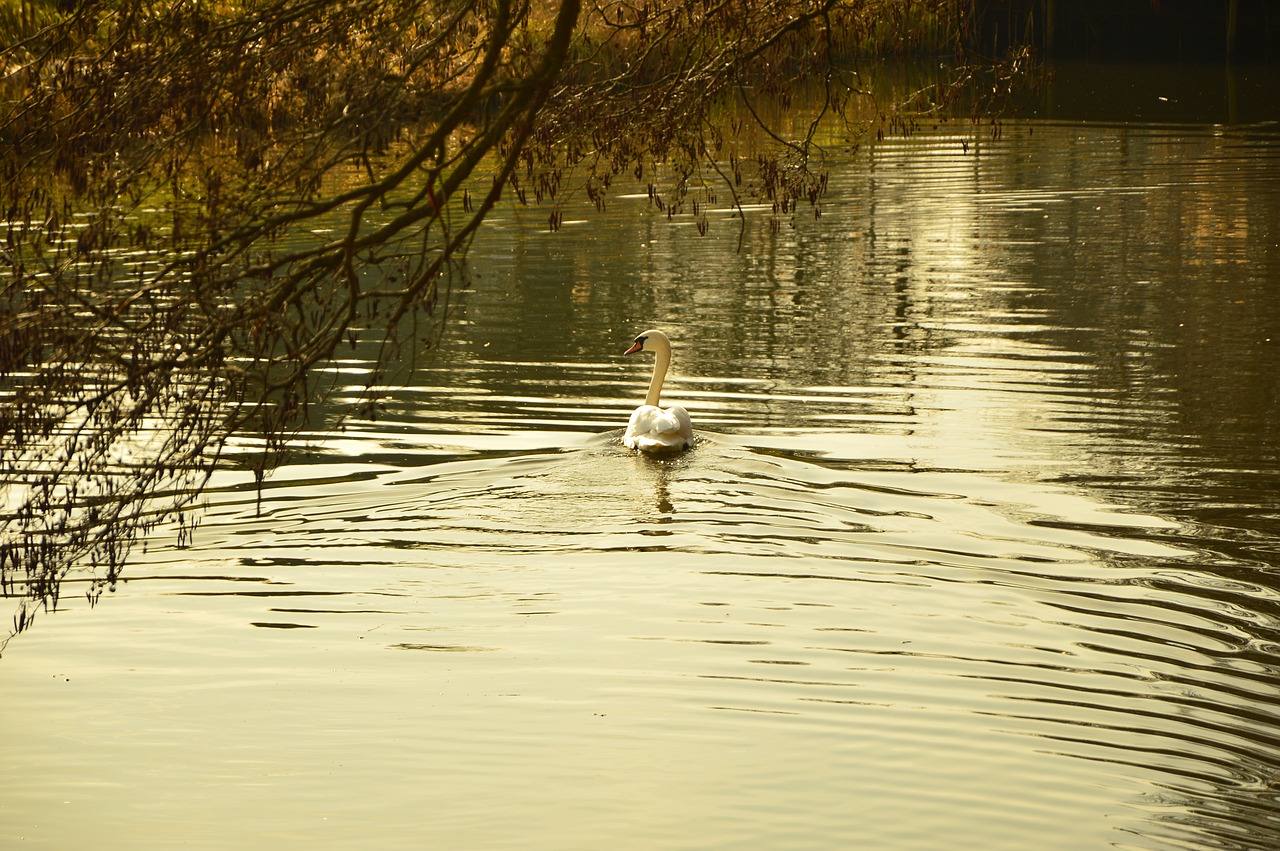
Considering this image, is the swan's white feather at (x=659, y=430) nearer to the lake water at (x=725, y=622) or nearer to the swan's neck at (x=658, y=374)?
the lake water at (x=725, y=622)

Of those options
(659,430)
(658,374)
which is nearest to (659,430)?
(659,430)

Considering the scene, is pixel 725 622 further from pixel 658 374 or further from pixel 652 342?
pixel 652 342

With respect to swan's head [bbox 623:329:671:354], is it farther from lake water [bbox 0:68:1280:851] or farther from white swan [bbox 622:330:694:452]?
white swan [bbox 622:330:694:452]

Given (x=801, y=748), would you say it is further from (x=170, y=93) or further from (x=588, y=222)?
(x=588, y=222)

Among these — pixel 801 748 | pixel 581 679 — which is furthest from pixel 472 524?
pixel 801 748

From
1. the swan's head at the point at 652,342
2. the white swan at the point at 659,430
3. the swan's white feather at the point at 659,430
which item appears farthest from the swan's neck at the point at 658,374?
the swan's white feather at the point at 659,430

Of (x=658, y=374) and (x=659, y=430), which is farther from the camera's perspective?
(x=658, y=374)

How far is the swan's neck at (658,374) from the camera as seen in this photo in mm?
14445

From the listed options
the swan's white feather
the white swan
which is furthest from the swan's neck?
the swan's white feather

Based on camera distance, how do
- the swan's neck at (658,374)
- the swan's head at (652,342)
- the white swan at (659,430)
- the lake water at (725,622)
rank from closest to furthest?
the lake water at (725,622) → the white swan at (659,430) → the swan's neck at (658,374) → the swan's head at (652,342)

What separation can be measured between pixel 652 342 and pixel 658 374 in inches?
25.4

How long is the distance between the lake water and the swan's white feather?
8.1 inches

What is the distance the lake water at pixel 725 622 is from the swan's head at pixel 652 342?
0.65 meters

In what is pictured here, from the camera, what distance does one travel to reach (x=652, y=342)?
15.2 meters
